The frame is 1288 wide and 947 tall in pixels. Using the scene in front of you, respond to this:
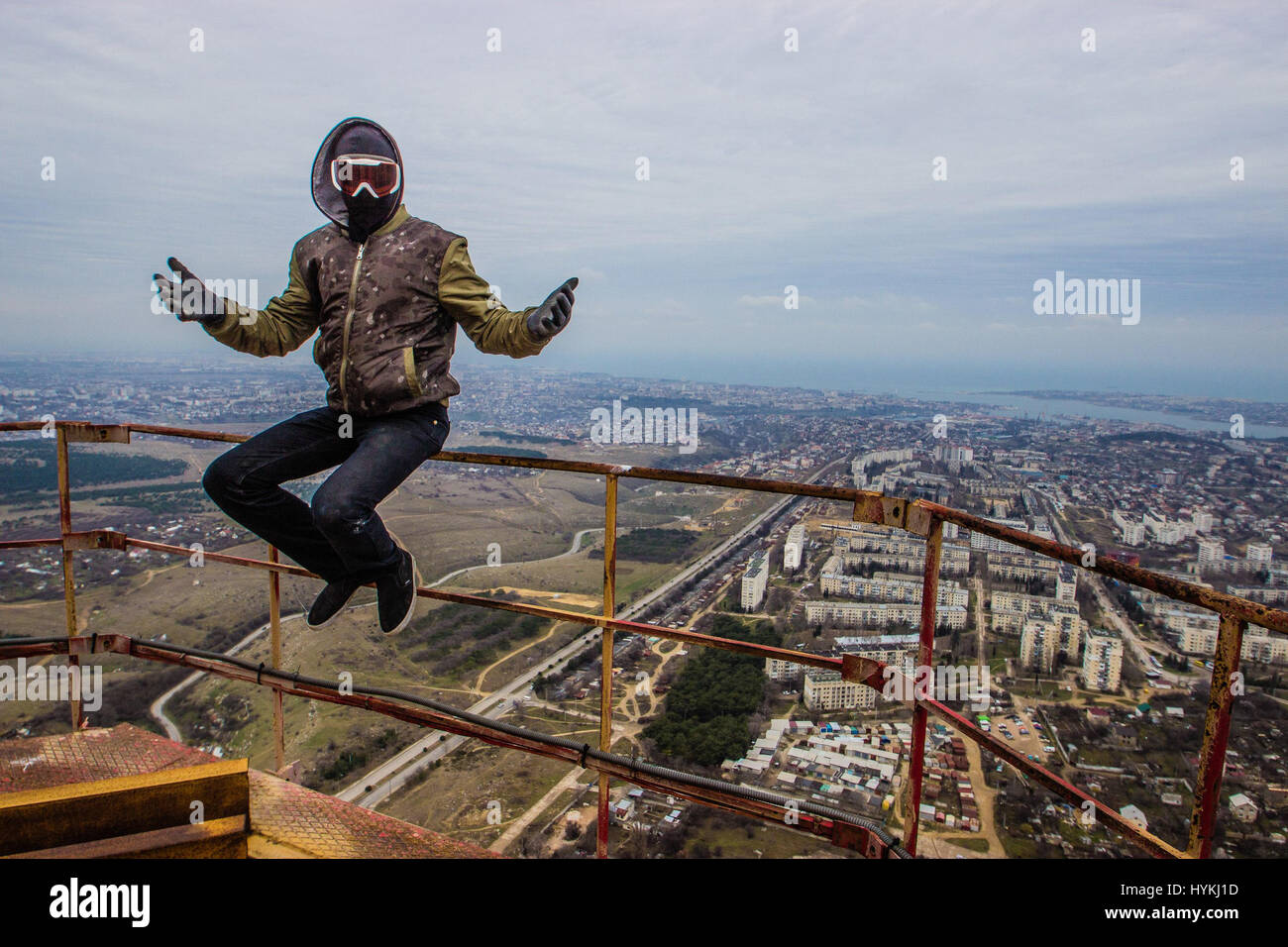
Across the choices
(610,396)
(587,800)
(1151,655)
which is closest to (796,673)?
(587,800)

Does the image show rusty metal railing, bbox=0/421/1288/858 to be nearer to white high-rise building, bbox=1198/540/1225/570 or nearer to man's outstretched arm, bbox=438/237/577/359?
man's outstretched arm, bbox=438/237/577/359

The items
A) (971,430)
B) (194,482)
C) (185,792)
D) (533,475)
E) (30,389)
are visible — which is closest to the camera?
(185,792)

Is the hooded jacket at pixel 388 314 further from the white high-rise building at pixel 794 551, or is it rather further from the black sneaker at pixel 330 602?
the white high-rise building at pixel 794 551

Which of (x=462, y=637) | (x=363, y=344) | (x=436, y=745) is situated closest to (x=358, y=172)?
(x=363, y=344)

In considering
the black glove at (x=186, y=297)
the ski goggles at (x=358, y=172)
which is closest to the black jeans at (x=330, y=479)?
the black glove at (x=186, y=297)

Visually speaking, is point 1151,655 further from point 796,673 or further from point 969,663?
point 796,673

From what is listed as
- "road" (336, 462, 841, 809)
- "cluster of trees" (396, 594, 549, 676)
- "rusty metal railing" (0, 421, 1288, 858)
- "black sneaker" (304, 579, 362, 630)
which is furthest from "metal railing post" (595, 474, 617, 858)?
"cluster of trees" (396, 594, 549, 676)
